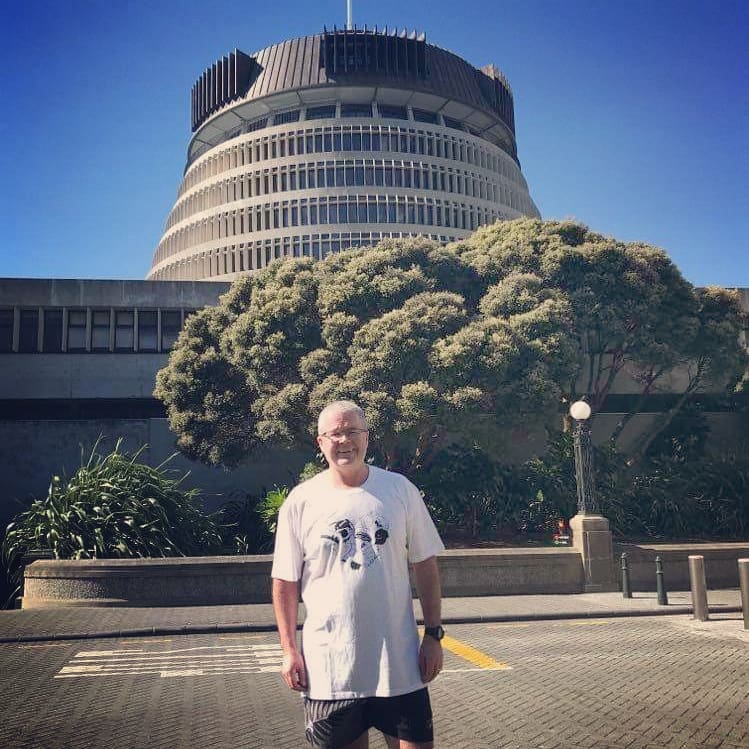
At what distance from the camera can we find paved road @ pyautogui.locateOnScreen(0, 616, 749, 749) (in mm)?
6934

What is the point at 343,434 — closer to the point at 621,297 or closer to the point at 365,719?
the point at 365,719

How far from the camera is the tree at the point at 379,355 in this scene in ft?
74.2

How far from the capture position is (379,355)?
22.7 m

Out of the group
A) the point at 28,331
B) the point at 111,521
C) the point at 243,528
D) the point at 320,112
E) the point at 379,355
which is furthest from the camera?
the point at 320,112

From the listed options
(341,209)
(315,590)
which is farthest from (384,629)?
(341,209)

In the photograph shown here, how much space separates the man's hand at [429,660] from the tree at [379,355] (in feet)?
57.9

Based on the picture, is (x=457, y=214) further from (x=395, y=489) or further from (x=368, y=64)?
(x=395, y=489)

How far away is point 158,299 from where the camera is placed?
1310 inches

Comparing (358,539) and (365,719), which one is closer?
(365,719)

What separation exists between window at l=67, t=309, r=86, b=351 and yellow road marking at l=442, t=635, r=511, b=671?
25.4 meters

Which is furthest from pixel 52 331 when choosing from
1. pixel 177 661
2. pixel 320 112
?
pixel 320 112

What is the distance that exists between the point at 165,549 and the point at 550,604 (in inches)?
363

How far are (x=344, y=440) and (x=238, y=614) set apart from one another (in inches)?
463

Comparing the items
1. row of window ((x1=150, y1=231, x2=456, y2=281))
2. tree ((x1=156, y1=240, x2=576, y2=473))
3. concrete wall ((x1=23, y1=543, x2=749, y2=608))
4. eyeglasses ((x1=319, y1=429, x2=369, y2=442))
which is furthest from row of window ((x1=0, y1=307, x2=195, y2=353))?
row of window ((x1=150, y1=231, x2=456, y2=281))
